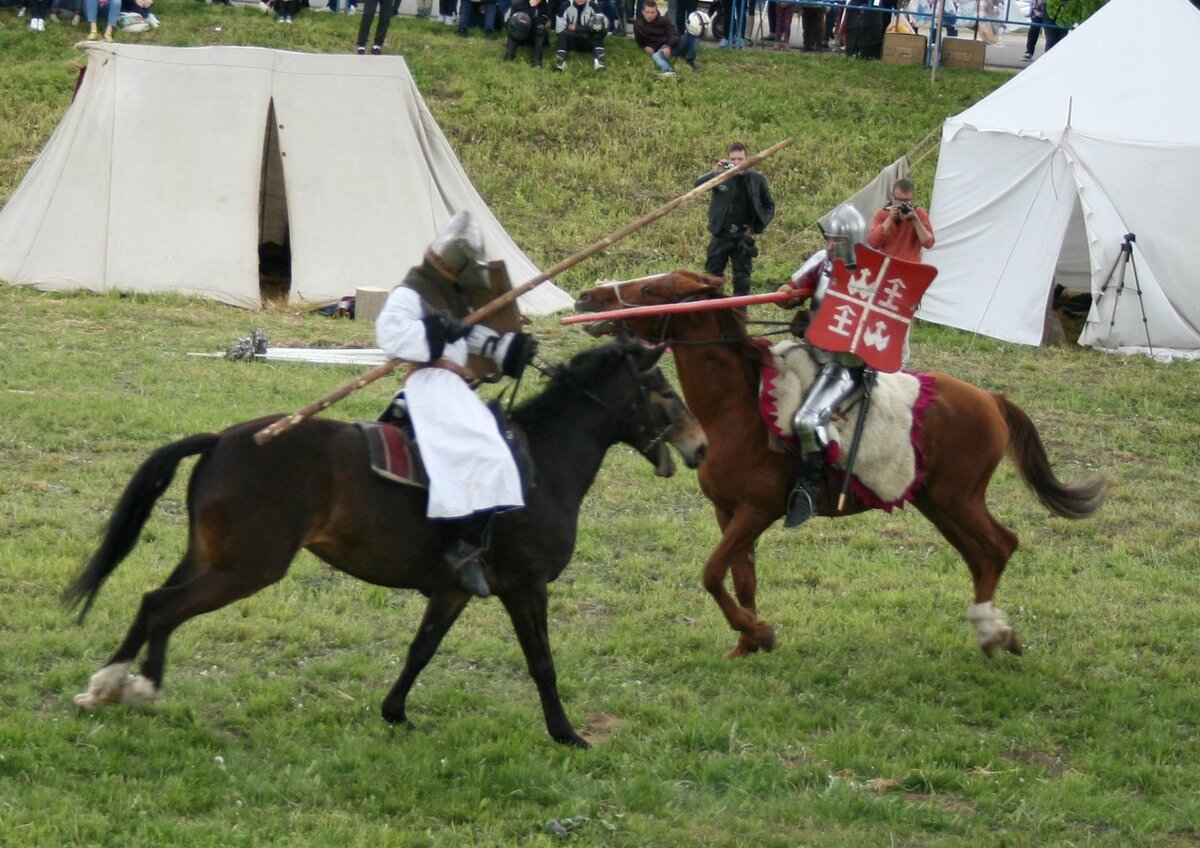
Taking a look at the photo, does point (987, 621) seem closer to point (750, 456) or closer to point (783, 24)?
point (750, 456)

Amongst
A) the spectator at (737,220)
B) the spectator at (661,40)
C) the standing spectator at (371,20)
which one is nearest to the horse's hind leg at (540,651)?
the spectator at (737,220)

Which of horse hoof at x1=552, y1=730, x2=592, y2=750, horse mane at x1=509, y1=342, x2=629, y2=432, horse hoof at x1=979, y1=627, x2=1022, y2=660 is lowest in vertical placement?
horse hoof at x1=979, y1=627, x2=1022, y2=660

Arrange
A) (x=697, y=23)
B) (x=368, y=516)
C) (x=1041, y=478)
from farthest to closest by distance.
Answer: (x=697, y=23) < (x=1041, y=478) < (x=368, y=516)

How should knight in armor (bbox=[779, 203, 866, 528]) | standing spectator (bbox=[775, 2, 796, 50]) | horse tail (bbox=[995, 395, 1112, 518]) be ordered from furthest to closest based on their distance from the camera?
1. standing spectator (bbox=[775, 2, 796, 50])
2. horse tail (bbox=[995, 395, 1112, 518])
3. knight in armor (bbox=[779, 203, 866, 528])

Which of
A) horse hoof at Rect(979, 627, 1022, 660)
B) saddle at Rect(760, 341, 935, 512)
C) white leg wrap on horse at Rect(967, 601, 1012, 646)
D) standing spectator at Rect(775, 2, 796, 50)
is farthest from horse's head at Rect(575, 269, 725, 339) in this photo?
standing spectator at Rect(775, 2, 796, 50)

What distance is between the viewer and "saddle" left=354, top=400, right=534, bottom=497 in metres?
5.76

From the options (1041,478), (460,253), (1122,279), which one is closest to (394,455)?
(460,253)

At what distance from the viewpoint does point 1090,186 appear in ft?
53.8

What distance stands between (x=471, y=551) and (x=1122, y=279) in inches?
480

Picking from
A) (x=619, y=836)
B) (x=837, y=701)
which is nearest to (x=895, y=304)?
(x=837, y=701)

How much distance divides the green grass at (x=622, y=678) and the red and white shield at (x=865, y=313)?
1523 mm

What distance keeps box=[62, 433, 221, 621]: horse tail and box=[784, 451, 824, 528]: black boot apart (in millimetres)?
2899

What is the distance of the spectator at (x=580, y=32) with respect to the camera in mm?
22453

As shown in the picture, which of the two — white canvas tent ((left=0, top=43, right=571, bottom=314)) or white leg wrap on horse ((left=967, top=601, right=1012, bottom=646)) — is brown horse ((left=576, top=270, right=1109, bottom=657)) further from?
white canvas tent ((left=0, top=43, right=571, bottom=314))
